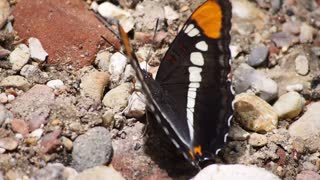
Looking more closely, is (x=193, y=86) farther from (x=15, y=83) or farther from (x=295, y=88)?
(x=15, y=83)

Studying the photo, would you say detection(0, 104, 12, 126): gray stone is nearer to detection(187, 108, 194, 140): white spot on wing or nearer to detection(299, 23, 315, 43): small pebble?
detection(187, 108, 194, 140): white spot on wing

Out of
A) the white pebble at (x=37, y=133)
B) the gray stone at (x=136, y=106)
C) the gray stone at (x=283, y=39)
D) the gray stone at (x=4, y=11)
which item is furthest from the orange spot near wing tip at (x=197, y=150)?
the gray stone at (x=4, y=11)

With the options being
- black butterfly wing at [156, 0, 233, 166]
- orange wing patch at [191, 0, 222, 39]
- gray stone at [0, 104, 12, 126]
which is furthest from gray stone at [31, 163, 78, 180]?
orange wing patch at [191, 0, 222, 39]

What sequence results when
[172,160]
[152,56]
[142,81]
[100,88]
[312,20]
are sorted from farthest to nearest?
[312,20] < [152,56] < [100,88] < [172,160] < [142,81]

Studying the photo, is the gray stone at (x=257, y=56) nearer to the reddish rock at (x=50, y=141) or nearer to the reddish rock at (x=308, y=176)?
the reddish rock at (x=308, y=176)

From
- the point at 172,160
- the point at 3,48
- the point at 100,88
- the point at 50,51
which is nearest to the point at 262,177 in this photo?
the point at 172,160

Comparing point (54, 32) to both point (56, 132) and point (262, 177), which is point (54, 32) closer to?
point (56, 132)

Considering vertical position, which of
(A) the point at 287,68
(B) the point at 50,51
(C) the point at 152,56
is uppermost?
(B) the point at 50,51
